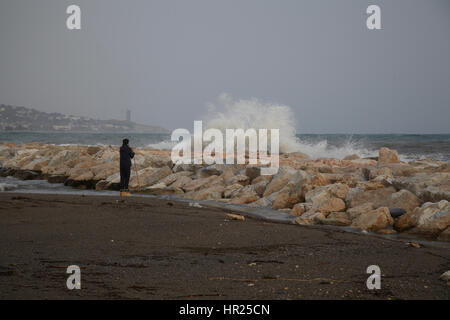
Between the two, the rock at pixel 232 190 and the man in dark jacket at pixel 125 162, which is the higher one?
the man in dark jacket at pixel 125 162

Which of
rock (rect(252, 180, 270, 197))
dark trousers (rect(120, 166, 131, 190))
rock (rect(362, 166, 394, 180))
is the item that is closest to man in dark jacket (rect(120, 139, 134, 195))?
dark trousers (rect(120, 166, 131, 190))

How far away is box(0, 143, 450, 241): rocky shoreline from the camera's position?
8.68m

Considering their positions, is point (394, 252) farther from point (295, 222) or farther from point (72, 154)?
point (72, 154)

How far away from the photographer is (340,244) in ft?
21.9

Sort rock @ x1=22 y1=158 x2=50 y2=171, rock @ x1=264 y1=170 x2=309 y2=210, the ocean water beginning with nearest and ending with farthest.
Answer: rock @ x1=264 y1=170 x2=309 y2=210, rock @ x1=22 y1=158 x2=50 y2=171, the ocean water

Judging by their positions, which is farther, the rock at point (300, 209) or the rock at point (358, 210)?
the rock at point (300, 209)

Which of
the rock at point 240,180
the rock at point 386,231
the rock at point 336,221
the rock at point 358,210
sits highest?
the rock at point 240,180

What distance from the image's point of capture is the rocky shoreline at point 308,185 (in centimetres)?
868

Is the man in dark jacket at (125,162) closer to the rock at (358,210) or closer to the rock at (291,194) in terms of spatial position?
the rock at (291,194)

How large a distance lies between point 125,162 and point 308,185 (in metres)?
5.49

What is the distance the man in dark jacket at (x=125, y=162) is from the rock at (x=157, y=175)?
2.05 metres

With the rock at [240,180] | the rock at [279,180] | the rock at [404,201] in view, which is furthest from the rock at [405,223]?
the rock at [240,180]

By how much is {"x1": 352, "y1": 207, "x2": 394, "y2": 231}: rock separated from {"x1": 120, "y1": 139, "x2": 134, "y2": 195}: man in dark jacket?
6.97 m

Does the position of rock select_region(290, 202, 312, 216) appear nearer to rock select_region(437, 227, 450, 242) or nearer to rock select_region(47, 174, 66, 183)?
rock select_region(437, 227, 450, 242)
